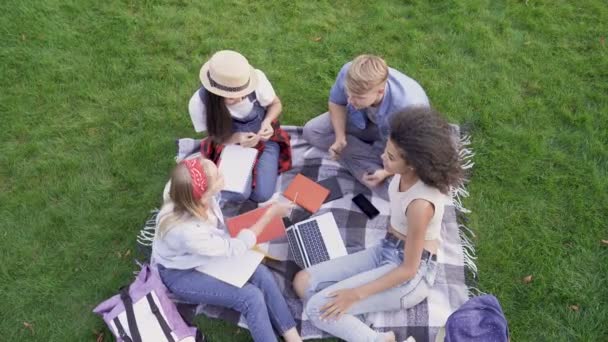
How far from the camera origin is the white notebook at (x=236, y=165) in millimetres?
4098

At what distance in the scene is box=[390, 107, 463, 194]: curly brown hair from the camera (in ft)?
9.65

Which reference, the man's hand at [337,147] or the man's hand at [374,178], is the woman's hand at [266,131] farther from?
the man's hand at [374,178]

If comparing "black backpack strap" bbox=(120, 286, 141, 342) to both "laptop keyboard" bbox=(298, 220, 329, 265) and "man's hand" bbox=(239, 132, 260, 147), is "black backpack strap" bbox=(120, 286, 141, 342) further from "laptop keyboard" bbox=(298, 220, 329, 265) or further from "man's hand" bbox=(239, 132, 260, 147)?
"man's hand" bbox=(239, 132, 260, 147)

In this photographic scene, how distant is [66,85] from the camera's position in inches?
205

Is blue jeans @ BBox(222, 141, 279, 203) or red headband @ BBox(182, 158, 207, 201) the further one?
blue jeans @ BBox(222, 141, 279, 203)

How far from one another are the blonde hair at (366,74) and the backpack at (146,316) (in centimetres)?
208

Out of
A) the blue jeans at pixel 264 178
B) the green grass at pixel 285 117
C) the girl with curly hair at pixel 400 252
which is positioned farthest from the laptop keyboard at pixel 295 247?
the green grass at pixel 285 117

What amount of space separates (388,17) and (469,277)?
→ 3.21 m

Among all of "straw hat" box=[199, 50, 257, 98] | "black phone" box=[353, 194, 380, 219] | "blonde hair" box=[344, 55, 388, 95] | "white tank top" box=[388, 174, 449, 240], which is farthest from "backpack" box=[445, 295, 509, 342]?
"straw hat" box=[199, 50, 257, 98]

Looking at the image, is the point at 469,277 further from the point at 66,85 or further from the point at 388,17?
the point at 66,85

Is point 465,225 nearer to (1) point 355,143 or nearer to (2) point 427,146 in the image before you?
(1) point 355,143

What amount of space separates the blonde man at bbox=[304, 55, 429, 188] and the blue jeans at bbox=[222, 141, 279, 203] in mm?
424

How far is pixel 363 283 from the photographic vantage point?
136 inches

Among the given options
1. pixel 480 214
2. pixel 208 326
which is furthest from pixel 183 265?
pixel 480 214
